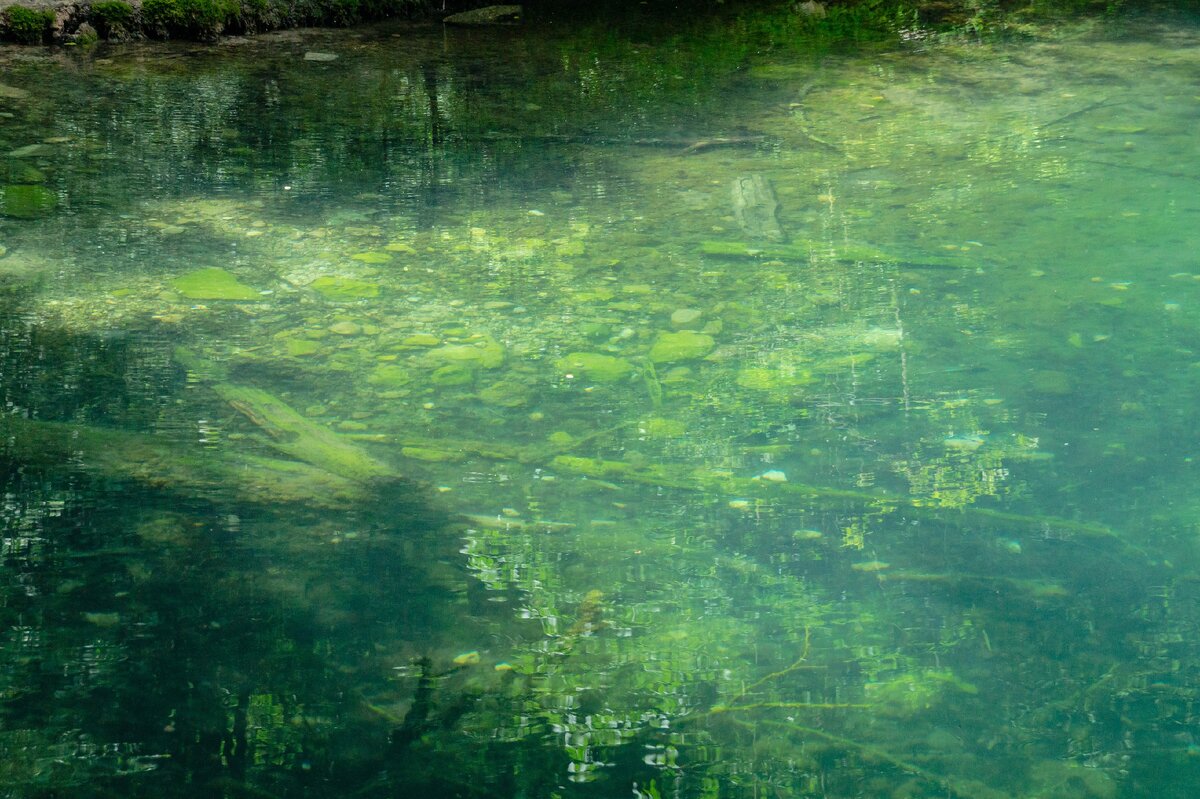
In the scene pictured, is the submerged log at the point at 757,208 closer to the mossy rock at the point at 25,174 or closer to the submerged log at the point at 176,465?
the submerged log at the point at 176,465

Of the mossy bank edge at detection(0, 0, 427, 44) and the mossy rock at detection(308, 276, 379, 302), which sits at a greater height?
the mossy bank edge at detection(0, 0, 427, 44)

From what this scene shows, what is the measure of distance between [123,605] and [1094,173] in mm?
3571

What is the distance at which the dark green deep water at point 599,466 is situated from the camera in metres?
1.60

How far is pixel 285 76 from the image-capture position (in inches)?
216

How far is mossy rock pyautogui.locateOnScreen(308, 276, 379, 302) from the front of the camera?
3020mm

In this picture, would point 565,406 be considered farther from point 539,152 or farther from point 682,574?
point 539,152

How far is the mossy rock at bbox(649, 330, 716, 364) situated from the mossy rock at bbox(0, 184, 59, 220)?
2216 mm

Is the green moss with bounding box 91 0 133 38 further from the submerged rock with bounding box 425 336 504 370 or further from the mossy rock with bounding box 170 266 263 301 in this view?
the submerged rock with bounding box 425 336 504 370

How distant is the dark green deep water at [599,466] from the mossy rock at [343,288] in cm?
2

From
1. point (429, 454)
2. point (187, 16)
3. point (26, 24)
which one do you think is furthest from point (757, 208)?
point (26, 24)

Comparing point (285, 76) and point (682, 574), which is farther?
point (285, 76)

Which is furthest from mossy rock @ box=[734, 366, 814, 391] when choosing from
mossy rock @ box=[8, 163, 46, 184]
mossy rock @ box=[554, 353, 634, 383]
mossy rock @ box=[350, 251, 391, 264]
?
mossy rock @ box=[8, 163, 46, 184]

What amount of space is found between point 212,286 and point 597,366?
1215 mm

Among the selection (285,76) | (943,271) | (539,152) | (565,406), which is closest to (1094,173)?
(943,271)
